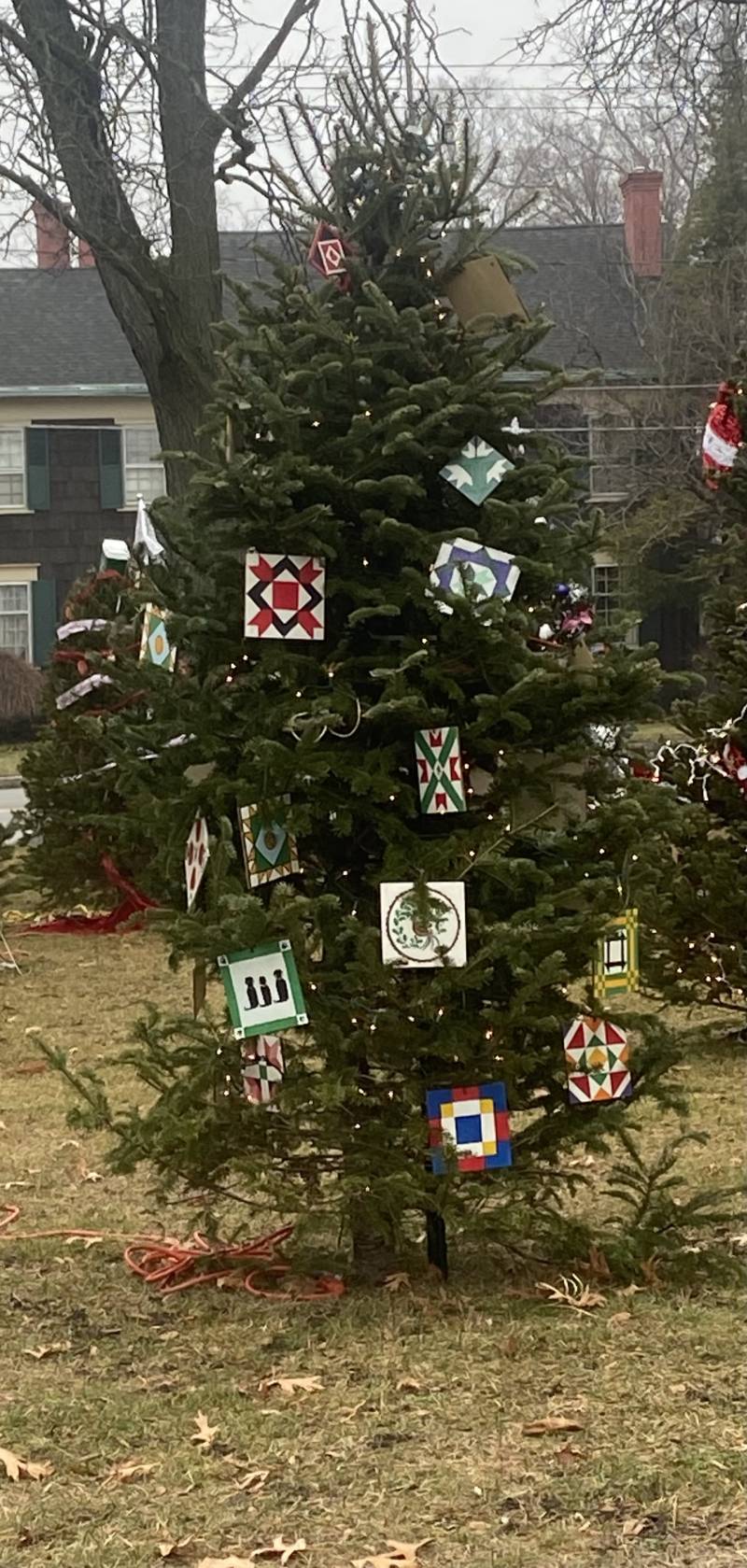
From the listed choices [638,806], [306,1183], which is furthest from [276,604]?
[306,1183]

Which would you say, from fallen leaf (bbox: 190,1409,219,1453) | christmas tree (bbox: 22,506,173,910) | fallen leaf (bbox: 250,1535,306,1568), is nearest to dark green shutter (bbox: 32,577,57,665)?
christmas tree (bbox: 22,506,173,910)

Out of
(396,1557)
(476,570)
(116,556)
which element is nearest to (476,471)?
(476,570)

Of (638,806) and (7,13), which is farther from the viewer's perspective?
(7,13)

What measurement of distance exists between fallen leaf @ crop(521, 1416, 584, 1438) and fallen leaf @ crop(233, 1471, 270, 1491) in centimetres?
59

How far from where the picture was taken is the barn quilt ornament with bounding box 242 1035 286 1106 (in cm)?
518

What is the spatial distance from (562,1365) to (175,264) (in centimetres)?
1065

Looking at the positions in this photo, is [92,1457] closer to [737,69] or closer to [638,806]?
[638,806]

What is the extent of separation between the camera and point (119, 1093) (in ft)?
27.9

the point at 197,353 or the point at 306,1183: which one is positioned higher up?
the point at 197,353

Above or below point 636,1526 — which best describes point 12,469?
above

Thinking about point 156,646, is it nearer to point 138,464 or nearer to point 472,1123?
point 472,1123

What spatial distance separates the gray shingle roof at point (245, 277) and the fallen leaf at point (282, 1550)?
2911 cm

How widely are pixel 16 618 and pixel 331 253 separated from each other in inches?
1253

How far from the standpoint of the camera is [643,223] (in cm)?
3412
